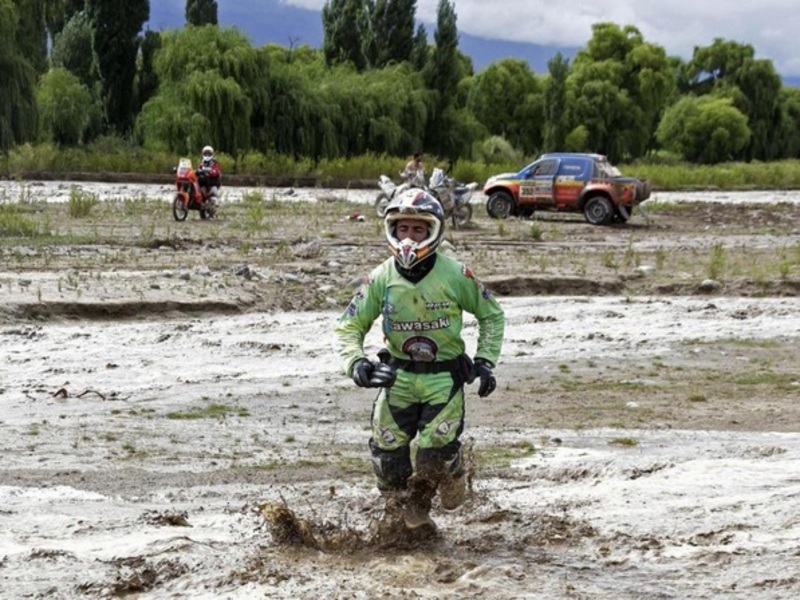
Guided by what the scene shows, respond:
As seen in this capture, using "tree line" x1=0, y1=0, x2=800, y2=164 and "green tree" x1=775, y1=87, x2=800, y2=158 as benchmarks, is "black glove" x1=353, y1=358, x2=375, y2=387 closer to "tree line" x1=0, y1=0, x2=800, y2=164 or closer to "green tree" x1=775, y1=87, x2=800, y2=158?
"tree line" x1=0, y1=0, x2=800, y2=164

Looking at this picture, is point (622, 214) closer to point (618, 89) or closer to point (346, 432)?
point (346, 432)

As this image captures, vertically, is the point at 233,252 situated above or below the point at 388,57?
below

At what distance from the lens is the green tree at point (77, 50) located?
63.0m

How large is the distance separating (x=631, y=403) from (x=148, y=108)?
40.8 meters

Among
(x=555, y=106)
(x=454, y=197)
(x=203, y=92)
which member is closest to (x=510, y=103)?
(x=555, y=106)

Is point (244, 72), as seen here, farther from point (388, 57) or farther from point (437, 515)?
point (437, 515)

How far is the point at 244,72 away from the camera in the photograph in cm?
4975

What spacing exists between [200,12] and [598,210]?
139ft

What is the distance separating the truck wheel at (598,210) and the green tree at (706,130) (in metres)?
60.8

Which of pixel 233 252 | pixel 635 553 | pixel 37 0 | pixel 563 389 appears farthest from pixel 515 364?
pixel 37 0

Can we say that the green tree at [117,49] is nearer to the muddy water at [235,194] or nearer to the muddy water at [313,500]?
the muddy water at [235,194]

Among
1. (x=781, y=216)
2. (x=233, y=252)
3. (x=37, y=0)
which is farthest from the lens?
(x=37, y=0)

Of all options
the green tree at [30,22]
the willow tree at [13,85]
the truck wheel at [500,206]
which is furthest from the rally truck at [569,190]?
the green tree at [30,22]

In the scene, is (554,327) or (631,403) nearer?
(631,403)
